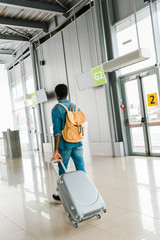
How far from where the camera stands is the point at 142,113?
24.3ft

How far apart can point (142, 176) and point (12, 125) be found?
1313cm

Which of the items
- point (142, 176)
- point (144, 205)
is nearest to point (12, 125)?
point (142, 176)

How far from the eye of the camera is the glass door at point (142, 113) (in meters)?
7.07

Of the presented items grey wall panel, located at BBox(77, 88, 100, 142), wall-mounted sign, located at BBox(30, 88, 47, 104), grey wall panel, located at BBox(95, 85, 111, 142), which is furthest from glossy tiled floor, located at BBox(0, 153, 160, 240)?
wall-mounted sign, located at BBox(30, 88, 47, 104)

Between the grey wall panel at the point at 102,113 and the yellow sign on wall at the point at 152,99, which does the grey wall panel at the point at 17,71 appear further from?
the yellow sign on wall at the point at 152,99

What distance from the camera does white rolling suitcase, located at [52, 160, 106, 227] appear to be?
2510mm

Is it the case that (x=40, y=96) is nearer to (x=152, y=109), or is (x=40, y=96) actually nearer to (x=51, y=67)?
(x=51, y=67)

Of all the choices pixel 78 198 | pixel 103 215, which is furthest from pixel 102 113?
pixel 78 198

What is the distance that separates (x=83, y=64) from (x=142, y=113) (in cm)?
310

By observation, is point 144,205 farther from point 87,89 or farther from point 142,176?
point 87,89

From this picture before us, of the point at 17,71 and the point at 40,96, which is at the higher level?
the point at 17,71

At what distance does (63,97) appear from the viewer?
11.2 feet

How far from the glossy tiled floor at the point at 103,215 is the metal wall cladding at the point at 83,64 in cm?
364

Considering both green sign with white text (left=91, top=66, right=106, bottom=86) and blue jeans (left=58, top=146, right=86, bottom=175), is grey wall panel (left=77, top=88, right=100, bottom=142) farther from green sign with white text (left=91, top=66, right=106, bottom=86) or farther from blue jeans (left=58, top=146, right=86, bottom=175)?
blue jeans (left=58, top=146, right=86, bottom=175)
